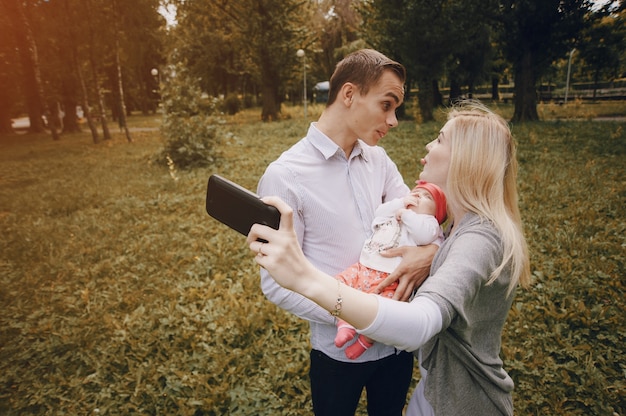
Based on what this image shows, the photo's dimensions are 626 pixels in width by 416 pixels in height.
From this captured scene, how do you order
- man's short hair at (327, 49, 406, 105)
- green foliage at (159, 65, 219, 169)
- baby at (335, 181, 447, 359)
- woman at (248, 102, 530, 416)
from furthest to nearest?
green foliage at (159, 65, 219, 169)
man's short hair at (327, 49, 406, 105)
baby at (335, 181, 447, 359)
woman at (248, 102, 530, 416)

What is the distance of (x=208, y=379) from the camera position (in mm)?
3639

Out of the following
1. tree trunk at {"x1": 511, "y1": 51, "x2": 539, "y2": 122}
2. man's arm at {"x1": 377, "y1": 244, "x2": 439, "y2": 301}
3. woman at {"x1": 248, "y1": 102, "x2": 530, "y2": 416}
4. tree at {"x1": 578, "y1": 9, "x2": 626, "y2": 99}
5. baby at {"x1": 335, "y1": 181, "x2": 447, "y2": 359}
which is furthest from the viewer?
tree trunk at {"x1": 511, "y1": 51, "x2": 539, "y2": 122}

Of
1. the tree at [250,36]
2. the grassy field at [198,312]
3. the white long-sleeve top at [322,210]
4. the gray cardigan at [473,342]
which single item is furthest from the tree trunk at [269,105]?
the gray cardigan at [473,342]

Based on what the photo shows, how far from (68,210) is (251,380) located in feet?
24.2

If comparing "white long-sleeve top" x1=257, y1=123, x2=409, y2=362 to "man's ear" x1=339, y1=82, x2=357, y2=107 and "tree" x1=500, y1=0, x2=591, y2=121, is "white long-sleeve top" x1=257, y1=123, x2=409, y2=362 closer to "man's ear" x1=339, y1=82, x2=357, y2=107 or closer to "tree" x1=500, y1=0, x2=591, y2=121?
"man's ear" x1=339, y1=82, x2=357, y2=107

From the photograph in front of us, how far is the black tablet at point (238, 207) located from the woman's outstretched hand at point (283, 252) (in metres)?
0.02

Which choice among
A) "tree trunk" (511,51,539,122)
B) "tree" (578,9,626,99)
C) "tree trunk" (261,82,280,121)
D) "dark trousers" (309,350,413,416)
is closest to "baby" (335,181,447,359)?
"dark trousers" (309,350,413,416)

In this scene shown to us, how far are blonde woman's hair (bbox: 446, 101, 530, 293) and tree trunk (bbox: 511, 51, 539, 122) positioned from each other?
59.0 ft

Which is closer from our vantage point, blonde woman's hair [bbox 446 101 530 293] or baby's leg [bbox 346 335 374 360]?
blonde woman's hair [bbox 446 101 530 293]

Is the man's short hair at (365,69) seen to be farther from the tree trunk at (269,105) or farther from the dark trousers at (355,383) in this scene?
the tree trunk at (269,105)

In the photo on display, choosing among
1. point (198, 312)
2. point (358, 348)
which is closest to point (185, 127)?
point (198, 312)

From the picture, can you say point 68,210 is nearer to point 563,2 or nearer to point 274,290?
point 274,290

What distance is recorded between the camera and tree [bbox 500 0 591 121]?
1447 centimetres

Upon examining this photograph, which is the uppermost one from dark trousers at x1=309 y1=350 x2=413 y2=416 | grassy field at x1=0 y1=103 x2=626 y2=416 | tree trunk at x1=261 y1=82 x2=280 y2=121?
tree trunk at x1=261 y1=82 x2=280 y2=121
